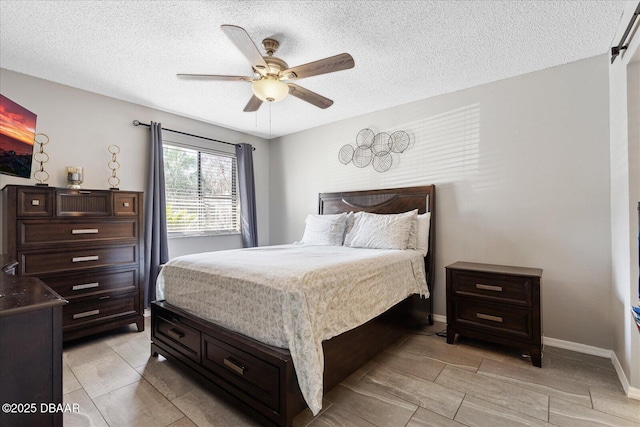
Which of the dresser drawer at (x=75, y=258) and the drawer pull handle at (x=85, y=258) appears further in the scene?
the drawer pull handle at (x=85, y=258)

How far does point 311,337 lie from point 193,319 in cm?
100

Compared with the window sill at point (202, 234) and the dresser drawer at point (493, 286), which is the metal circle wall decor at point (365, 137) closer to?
the dresser drawer at point (493, 286)

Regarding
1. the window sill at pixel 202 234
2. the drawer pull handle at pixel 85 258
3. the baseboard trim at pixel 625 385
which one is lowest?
the baseboard trim at pixel 625 385

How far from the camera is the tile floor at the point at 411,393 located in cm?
172

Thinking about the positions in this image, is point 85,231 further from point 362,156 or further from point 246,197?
point 362,156

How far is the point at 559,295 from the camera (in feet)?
8.73

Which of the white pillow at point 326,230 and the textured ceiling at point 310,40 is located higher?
the textured ceiling at point 310,40

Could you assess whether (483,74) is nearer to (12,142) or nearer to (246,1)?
(246,1)

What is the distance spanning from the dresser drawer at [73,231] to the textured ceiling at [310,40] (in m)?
1.38

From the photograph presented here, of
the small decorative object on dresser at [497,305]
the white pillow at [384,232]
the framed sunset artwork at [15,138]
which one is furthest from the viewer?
the white pillow at [384,232]

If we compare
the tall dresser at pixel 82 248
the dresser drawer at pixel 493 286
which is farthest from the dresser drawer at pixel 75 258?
the dresser drawer at pixel 493 286

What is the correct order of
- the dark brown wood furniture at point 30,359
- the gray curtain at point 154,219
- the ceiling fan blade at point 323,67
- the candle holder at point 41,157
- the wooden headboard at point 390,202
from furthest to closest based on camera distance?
the gray curtain at point 154,219 < the wooden headboard at point 390,202 < the candle holder at point 41,157 < the ceiling fan blade at point 323,67 < the dark brown wood furniture at point 30,359

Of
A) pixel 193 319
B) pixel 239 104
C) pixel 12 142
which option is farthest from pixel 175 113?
pixel 193 319

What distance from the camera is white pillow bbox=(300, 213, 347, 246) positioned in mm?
3564
